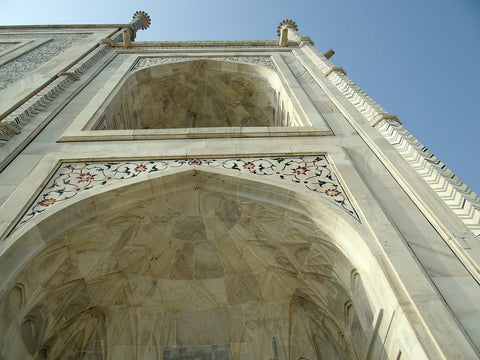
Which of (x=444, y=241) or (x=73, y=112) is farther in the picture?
(x=73, y=112)

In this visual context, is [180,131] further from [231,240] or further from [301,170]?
[301,170]

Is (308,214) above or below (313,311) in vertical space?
above

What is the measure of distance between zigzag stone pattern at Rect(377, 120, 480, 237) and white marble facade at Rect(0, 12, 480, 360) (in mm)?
19

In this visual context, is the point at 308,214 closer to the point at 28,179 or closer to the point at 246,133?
the point at 246,133

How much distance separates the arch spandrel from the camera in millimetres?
3621

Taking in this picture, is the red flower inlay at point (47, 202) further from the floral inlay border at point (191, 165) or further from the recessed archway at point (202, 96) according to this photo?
the recessed archway at point (202, 96)

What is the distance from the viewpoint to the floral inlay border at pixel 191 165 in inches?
145

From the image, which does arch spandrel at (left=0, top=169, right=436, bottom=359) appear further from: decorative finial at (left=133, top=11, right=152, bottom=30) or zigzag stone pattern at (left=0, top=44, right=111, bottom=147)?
decorative finial at (left=133, top=11, right=152, bottom=30)

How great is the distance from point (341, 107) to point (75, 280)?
388 cm

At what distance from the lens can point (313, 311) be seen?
404cm

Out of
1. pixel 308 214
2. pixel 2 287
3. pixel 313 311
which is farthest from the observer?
pixel 313 311

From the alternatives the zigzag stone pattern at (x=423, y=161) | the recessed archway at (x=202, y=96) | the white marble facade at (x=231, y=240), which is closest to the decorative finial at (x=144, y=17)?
the recessed archway at (x=202, y=96)

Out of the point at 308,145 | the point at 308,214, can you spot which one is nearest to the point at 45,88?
the point at 308,145

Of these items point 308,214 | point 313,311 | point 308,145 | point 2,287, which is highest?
point 308,145
